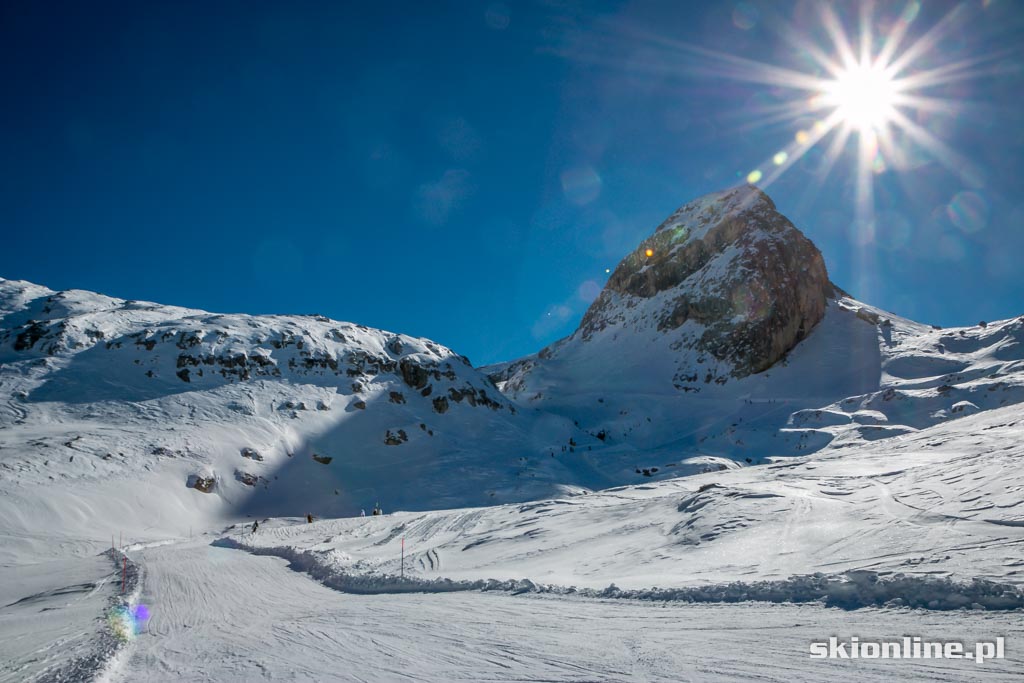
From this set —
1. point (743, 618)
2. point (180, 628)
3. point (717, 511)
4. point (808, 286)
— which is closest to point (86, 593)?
point (180, 628)

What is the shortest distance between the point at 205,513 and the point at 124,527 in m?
4.68

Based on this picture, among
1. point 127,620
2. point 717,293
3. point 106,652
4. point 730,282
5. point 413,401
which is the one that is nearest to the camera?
point 106,652

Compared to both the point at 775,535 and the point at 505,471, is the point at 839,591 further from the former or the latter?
the point at 505,471

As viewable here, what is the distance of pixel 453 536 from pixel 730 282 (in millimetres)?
66266

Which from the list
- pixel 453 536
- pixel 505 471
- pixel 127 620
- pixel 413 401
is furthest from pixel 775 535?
pixel 413 401

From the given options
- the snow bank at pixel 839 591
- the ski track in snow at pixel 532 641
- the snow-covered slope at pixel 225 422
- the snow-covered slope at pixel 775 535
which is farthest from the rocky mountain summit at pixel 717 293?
the ski track in snow at pixel 532 641

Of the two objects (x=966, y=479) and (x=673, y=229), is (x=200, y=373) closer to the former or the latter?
(x=966, y=479)

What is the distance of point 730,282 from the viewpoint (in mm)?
72188

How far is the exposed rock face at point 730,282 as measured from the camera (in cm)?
6575

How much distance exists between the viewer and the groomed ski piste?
19.9 feet

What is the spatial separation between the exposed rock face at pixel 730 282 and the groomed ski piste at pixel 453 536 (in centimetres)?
2290

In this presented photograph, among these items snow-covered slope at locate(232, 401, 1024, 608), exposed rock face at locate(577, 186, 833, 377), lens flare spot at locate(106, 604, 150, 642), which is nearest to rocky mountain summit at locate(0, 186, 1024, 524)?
exposed rock face at locate(577, 186, 833, 377)

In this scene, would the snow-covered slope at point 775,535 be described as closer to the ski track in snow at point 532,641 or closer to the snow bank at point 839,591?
the snow bank at point 839,591

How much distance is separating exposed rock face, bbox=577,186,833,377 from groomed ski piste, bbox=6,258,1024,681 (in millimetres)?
22899
